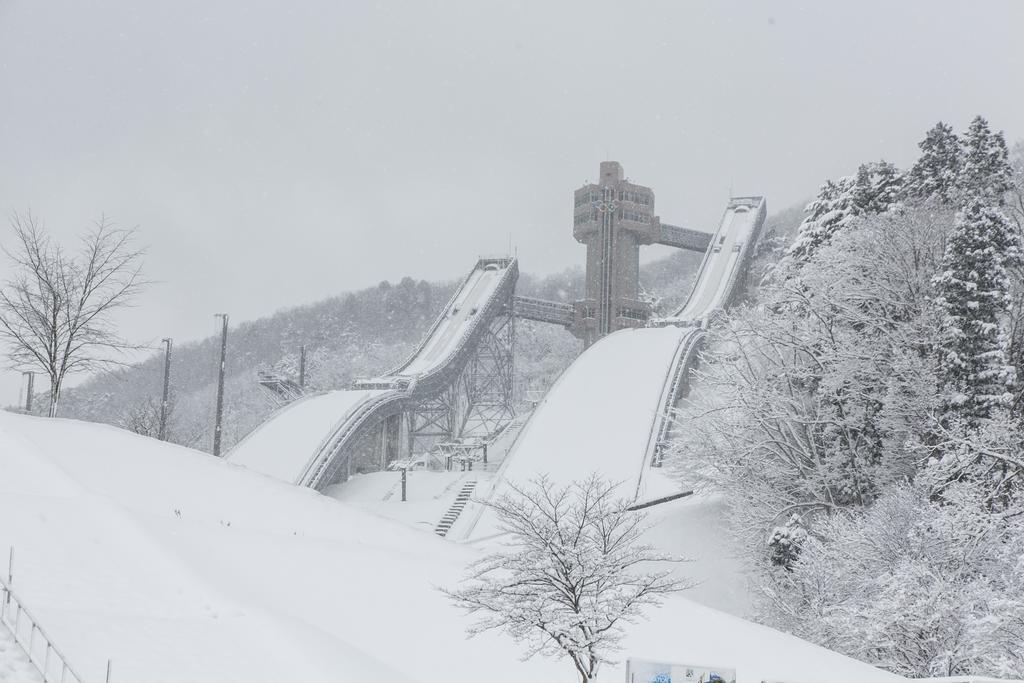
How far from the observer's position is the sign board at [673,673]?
10.0 m

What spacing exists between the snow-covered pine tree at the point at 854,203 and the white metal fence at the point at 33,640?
106 feet

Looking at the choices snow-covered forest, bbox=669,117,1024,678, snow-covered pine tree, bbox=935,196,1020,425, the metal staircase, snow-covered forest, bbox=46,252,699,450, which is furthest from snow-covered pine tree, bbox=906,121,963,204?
snow-covered forest, bbox=46,252,699,450

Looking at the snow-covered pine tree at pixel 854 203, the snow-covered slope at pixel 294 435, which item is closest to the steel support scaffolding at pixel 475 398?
the snow-covered slope at pixel 294 435

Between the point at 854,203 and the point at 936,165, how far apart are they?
3.13 m

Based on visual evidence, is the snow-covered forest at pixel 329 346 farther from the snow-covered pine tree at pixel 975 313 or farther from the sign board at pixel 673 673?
the sign board at pixel 673 673

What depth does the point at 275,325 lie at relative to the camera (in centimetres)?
13488

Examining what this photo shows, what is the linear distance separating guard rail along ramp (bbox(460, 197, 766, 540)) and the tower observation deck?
11500mm

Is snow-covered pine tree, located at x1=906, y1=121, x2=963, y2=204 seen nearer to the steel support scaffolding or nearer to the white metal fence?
the steel support scaffolding

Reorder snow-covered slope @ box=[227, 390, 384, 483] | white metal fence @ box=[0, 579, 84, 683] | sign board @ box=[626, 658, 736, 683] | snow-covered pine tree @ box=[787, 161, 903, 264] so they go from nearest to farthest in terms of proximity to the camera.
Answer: white metal fence @ box=[0, 579, 84, 683] < sign board @ box=[626, 658, 736, 683] < snow-covered pine tree @ box=[787, 161, 903, 264] < snow-covered slope @ box=[227, 390, 384, 483]

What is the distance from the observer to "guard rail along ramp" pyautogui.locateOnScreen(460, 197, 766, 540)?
3666 cm

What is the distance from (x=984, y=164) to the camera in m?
33.4

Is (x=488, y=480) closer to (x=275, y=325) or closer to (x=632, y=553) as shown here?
(x=632, y=553)

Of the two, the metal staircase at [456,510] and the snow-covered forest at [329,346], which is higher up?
the snow-covered forest at [329,346]

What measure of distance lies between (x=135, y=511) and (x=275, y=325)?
122 m
